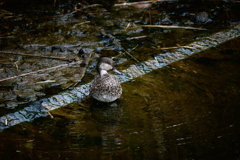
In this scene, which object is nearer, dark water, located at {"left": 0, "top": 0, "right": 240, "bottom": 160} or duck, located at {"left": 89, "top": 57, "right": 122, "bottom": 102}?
dark water, located at {"left": 0, "top": 0, "right": 240, "bottom": 160}

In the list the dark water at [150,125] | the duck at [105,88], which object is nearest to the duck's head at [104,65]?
the duck at [105,88]

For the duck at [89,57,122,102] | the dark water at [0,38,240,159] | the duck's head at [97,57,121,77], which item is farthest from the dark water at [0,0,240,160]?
the duck's head at [97,57,121,77]

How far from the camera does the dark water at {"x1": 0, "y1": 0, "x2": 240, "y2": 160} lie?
3234mm

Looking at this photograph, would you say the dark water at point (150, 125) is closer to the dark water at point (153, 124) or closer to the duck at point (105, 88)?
the dark water at point (153, 124)

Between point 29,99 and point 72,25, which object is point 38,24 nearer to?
point 72,25

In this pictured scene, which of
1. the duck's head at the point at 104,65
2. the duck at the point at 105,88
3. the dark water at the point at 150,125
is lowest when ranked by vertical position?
the dark water at the point at 150,125

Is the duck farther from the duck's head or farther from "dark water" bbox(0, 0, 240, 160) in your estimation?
"dark water" bbox(0, 0, 240, 160)

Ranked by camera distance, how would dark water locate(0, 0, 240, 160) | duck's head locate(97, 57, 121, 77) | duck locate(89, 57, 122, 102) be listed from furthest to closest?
duck's head locate(97, 57, 121, 77)
duck locate(89, 57, 122, 102)
dark water locate(0, 0, 240, 160)

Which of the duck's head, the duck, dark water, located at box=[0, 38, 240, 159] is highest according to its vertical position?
the duck's head

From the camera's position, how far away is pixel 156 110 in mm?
4141

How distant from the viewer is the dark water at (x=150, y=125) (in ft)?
10.6

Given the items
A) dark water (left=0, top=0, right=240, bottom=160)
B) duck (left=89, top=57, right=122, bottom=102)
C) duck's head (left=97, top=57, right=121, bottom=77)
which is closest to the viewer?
dark water (left=0, top=0, right=240, bottom=160)

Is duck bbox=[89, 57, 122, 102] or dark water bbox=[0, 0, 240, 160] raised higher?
duck bbox=[89, 57, 122, 102]

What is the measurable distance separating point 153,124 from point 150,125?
5 cm
